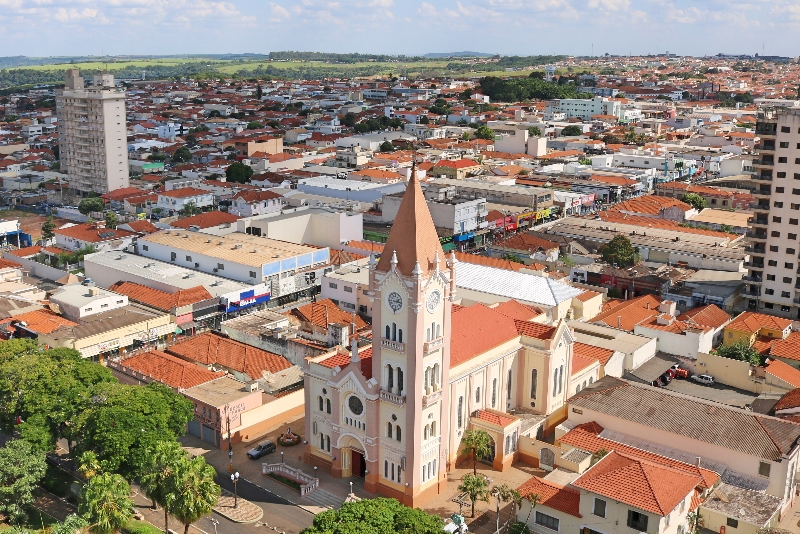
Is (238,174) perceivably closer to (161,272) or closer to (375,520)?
(161,272)

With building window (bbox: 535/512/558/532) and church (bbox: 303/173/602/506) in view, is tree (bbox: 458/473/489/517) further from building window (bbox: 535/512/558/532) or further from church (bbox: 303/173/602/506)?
church (bbox: 303/173/602/506)

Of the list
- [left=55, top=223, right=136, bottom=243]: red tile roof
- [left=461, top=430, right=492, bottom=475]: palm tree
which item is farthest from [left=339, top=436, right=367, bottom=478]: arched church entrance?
[left=55, top=223, right=136, bottom=243]: red tile roof

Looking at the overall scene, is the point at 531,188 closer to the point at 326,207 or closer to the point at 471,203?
the point at 471,203

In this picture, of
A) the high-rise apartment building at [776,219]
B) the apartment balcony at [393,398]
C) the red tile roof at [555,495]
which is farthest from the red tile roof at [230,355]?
the high-rise apartment building at [776,219]

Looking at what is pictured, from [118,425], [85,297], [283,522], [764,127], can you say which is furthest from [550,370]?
[85,297]

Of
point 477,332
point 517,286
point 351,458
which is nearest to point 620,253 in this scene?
point 517,286

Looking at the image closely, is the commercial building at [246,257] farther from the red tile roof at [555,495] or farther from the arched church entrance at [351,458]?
the red tile roof at [555,495]
